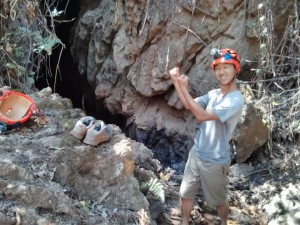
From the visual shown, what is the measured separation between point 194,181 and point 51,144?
129 centimetres

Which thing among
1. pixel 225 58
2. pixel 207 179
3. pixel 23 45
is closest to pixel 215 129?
pixel 207 179

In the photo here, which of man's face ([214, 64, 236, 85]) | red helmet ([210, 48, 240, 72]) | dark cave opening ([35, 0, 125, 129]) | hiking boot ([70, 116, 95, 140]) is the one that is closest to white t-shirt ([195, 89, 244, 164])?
man's face ([214, 64, 236, 85])

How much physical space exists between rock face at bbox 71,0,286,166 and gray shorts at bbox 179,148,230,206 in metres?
2.41

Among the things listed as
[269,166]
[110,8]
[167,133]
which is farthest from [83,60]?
[269,166]

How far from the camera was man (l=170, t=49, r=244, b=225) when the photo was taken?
3.01m

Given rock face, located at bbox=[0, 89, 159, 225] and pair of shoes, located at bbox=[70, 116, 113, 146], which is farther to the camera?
pair of shoes, located at bbox=[70, 116, 113, 146]

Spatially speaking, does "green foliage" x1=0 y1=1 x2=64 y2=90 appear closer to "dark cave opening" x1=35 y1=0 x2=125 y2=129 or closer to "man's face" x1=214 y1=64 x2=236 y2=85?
"man's face" x1=214 y1=64 x2=236 y2=85

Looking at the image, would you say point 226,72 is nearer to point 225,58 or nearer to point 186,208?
point 225,58

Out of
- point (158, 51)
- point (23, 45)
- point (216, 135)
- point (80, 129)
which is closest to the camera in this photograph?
point (216, 135)

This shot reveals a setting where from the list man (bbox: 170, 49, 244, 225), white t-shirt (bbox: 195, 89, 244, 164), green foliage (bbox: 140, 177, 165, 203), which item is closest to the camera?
man (bbox: 170, 49, 244, 225)

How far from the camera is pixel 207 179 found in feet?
10.8

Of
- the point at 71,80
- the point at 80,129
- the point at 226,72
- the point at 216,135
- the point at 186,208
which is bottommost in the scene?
the point at 71,80

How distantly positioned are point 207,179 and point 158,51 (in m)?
3.41

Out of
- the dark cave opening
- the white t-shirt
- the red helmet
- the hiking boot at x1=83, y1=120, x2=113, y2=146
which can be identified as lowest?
the dark cave opening
